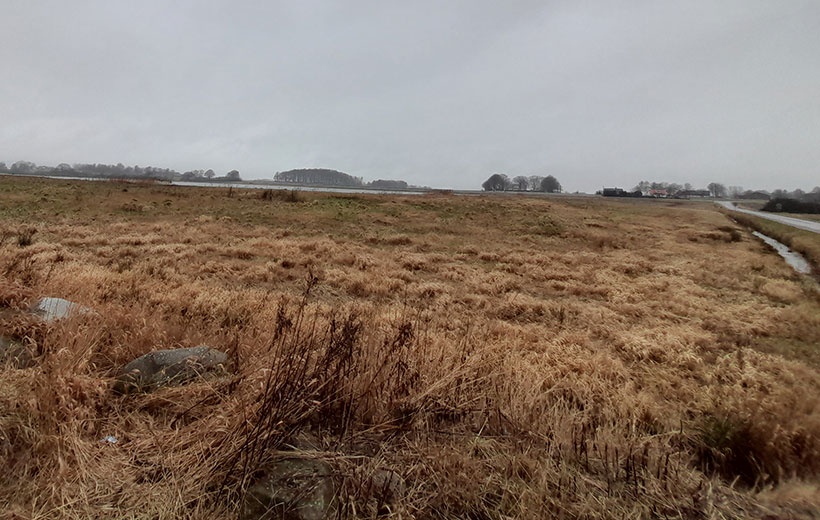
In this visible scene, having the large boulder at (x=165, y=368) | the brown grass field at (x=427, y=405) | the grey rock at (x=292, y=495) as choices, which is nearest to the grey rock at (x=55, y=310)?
the brown grass field at (x=427, y=405)

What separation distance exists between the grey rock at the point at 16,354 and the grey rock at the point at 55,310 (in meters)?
0.54

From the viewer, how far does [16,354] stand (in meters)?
3.81

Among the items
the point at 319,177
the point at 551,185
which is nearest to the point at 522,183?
the point at 551,185

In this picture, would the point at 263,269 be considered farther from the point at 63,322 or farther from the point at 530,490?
the point at 530,490

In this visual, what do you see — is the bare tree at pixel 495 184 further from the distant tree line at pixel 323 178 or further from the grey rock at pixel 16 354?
the grey rock at pixel 16 354

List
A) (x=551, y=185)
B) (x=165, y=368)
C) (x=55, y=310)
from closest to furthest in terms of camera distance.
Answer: (x=165, y=368), (x=55, y=310), (x=551, y=185)

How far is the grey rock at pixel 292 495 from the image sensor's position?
87.4 inches

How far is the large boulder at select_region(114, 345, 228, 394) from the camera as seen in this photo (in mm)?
3598

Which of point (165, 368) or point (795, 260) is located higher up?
point (165, 368)

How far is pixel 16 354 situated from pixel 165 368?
1.68m

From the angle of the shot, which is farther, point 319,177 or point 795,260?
point 319,177

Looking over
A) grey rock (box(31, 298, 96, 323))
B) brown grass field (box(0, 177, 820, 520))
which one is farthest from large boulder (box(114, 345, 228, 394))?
grey rock (box(31, 298, 96, 323))

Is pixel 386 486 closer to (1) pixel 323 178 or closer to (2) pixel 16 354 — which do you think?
(2) pixel 16 354

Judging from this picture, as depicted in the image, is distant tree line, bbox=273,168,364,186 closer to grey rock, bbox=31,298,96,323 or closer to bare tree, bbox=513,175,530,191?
bare tree, bbox=513,175,530,191
